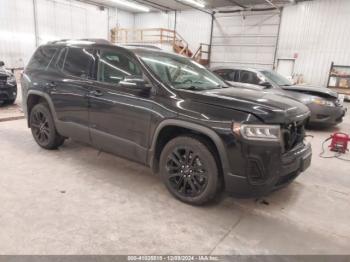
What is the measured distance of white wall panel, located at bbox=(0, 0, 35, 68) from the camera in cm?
1355

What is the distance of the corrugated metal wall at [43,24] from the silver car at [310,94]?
1291cm

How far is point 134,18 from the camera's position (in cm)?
2006

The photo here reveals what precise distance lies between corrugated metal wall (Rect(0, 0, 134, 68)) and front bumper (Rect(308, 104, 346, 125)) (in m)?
14.6

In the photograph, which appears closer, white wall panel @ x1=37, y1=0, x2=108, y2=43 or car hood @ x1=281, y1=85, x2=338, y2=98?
car hood @ x1=281, y1=85, x2=338, y2=98

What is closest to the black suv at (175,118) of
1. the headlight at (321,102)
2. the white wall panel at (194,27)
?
the headlight at (321,102)

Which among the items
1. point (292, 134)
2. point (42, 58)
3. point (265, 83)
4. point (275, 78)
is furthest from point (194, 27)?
point (292, 134)

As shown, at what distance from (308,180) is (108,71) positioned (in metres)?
2.86

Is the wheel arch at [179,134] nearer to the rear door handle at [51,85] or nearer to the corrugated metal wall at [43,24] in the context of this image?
the rear door handle at [51,85]

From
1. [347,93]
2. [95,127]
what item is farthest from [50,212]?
[347,93]

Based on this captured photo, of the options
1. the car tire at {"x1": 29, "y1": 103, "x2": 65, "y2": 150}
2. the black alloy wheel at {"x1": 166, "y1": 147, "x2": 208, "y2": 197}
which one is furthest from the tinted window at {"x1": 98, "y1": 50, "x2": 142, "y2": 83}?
the car tire at {"x1": 29, "y1": 103, "x2": 65, "y2": 150}

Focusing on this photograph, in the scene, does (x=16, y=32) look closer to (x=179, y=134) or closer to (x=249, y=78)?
(x=249, y=78)

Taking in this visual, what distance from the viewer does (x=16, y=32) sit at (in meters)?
14.0

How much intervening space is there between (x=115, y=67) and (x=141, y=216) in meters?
1.69

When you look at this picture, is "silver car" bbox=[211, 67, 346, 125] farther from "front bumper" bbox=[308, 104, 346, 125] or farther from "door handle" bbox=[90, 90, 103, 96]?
"door handle" bbox=[90, 90, 103, 96]
